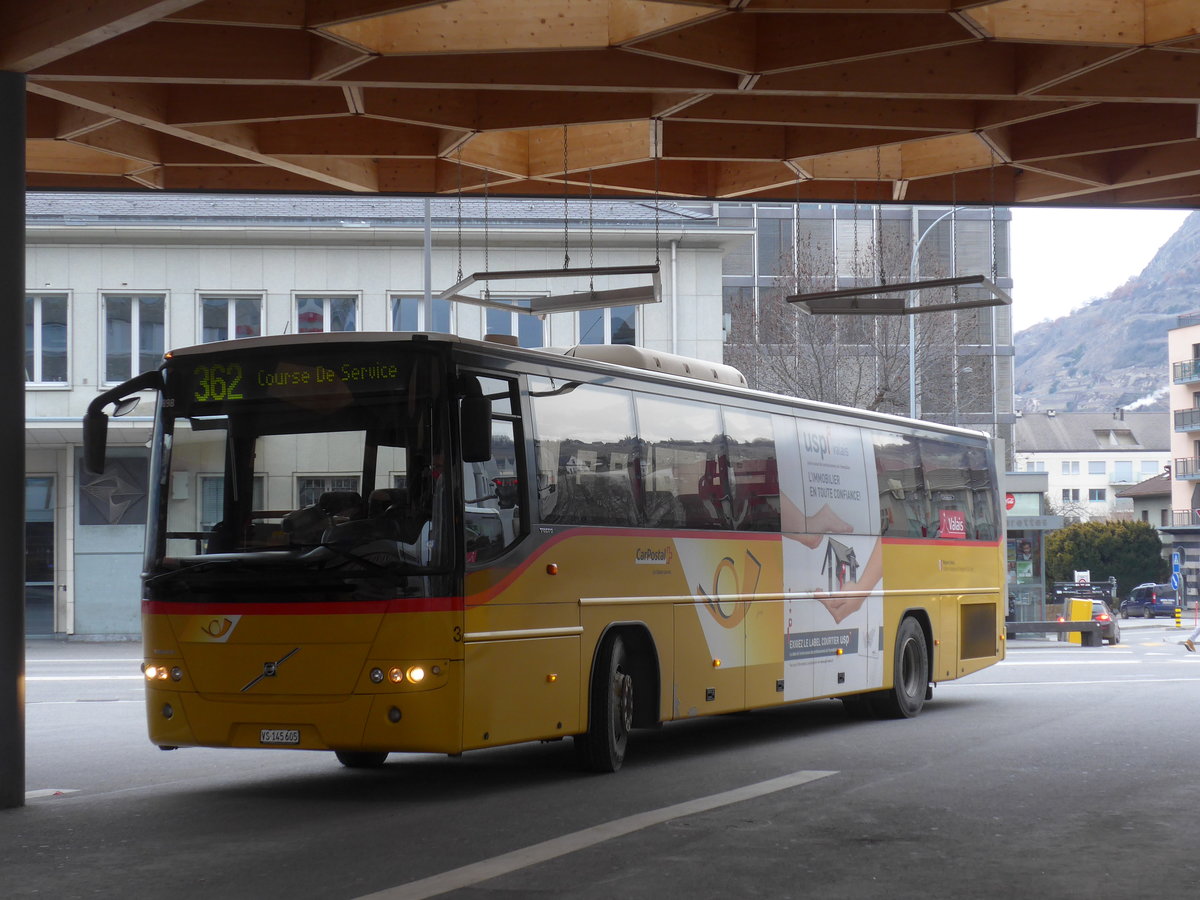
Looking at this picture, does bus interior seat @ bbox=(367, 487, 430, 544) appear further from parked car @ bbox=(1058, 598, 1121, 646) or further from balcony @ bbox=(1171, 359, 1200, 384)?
balcony @ bbox=(1171, 359, 1200, 384)

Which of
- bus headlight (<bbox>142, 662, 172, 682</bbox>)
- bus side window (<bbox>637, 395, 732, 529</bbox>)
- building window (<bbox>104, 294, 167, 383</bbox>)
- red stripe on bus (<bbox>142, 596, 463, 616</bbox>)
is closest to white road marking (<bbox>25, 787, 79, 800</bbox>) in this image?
bus headlight (<bbox>142, 662, 172, 682</bbox>)

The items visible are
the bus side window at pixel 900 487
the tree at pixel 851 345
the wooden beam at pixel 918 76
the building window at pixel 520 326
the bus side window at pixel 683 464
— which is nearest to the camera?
the wooden beam at pixel 918 76

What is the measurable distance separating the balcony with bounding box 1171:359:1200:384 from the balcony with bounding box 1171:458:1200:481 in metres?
4.99

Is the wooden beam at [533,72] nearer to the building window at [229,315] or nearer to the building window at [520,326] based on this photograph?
the building window at [520,326]

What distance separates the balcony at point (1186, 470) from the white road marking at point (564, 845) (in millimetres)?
93266

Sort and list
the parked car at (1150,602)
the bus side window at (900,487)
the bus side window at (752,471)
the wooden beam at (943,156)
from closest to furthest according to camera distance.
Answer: the bus side window at (752,471)
the wooden beam at (943,156)
the bus side window at (900,487)
the parked car at (1150,602)

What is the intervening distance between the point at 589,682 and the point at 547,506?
143 centimetres

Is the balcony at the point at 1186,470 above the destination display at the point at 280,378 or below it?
above

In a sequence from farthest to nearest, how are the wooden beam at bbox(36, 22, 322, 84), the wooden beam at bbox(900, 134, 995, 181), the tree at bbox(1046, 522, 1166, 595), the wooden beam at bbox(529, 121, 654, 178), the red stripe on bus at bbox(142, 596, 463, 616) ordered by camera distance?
the tree at bbox(1046, 522, 1166, 595)
the wooden beam at bbox(900, 134, 995, 181)
the wooden beam at bbox(529, 121, 654, 178)
the wooden beam at bbox(36, 22, 322, 84)
the red stripe on bus at bbox(142, 596, 463, 616)

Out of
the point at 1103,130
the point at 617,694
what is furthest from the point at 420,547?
the point at 1103,130

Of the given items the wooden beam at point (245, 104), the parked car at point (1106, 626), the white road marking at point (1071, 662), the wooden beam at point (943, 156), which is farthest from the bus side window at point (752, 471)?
the parked car at point (1106, 626)

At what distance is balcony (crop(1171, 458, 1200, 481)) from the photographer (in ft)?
324

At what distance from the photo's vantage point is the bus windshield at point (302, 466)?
1085cm

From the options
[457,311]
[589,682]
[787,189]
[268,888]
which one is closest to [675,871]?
[268,888]
